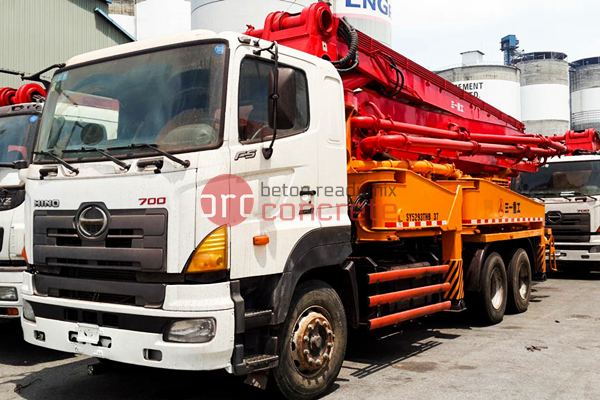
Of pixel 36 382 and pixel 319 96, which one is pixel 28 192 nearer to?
pixel 36 382

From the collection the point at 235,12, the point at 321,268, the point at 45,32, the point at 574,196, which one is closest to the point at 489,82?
the point at 235,12

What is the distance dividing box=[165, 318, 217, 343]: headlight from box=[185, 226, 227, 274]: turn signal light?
13.2 inches

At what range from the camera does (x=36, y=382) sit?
5.42m

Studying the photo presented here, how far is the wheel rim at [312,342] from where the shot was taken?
4664 mm

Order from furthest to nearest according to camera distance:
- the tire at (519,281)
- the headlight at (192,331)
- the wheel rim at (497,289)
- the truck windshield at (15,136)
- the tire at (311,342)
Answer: the tire at (519,281) → the wheel rim at (497,289) → the truck windshield at (15,136) → the tire at (311,342) → the headlight at (192,331)

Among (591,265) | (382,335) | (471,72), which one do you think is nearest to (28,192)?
(382,335)

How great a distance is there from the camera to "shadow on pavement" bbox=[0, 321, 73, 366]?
20.4ft

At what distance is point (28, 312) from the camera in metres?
4.76

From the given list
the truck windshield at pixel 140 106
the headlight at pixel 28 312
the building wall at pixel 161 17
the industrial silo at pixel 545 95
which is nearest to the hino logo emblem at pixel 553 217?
the truck windshield at pixel 140 106

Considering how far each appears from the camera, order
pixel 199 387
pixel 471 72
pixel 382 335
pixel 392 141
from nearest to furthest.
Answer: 1. pixel 199 387
2. pixel 392 141
3. pixel 382 335
4. pixel 471 72

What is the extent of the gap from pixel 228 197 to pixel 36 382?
2761 mm

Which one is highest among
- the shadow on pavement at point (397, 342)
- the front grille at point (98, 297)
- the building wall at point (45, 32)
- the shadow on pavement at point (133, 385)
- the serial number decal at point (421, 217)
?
the building wall at point (45, 32)

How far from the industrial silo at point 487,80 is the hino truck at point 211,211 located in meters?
28.5

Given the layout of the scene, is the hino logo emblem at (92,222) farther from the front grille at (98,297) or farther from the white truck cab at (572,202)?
the white truck cab at (572,202)
